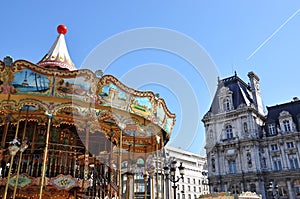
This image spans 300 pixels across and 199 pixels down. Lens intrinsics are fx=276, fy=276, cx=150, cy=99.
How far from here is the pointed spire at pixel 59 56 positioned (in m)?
13.5

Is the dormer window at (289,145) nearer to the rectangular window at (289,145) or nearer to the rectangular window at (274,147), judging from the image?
the rectangular window at (289,145)

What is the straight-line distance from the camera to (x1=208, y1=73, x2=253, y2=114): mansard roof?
39.4 metres

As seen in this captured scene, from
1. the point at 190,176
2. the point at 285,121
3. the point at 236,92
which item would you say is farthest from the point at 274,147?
the point at 190,176

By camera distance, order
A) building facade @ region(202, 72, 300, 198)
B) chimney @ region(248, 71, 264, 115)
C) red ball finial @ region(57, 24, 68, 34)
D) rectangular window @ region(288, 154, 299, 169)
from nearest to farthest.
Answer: red ball finial @ region(57, 24, 68, 34) < rectangular window @ region(288, 154, 299, 169) < building facade @ region(202, 72, 300, 198) < chimney @ region(248, 71, 264, 115)

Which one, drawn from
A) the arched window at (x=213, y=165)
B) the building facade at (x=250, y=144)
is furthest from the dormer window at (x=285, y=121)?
the arched window at (x=213, y=165)

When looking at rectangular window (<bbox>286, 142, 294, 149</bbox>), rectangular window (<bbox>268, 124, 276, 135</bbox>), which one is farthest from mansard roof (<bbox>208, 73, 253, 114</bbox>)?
rectangular window (<bbox>286, 142, 294, 149</bbox>)

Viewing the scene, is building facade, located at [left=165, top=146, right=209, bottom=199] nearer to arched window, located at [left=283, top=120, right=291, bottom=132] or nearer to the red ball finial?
arched window, located at [left=283, top=120, right=291, bottom=132]

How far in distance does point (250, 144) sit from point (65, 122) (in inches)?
1139

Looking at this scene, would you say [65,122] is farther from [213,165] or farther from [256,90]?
[256,90]

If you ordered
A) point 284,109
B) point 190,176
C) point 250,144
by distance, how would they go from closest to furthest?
point 250,144 → point 284,109 → point 190,176

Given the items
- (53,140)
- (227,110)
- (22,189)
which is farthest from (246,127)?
(22,189)

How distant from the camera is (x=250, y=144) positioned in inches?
1399

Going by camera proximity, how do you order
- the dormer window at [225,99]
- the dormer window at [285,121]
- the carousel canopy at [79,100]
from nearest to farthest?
A: the carousel canopy at [79,100] < the dormer window at [285,121] < the dormer window at [225,99]

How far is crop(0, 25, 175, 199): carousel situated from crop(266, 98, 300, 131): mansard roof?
26.8 m
